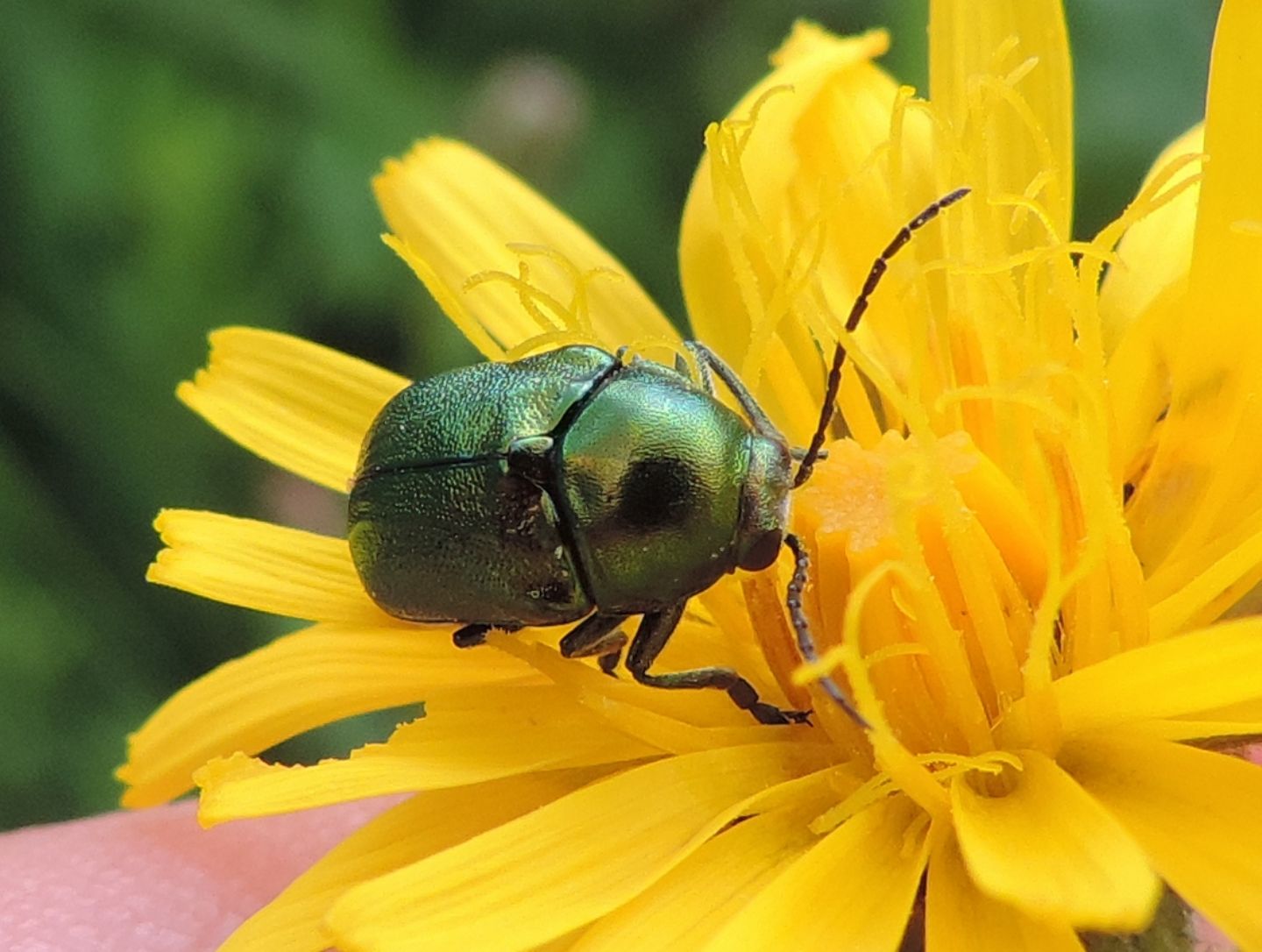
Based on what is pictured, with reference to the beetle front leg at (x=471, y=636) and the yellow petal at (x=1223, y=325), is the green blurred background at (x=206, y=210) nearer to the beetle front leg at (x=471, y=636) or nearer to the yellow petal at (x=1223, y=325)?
the beetle front leg at (x=471, y=636)

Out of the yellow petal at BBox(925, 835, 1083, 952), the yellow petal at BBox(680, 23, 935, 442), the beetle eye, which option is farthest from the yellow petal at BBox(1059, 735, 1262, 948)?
the yellow petal at BBox(680, 23, 935, 442)

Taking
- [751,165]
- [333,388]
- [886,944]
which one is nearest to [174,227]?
[333,388]

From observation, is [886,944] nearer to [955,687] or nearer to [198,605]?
[955,687]

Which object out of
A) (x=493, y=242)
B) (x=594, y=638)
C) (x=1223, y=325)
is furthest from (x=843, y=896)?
(x=493, y=242)

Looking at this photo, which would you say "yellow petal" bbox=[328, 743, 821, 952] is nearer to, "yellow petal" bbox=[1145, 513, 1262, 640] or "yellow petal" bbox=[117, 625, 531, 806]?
"yellow petal" bbox=[117, 625, 531, 806]

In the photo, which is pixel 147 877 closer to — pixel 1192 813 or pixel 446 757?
pixel 446 757

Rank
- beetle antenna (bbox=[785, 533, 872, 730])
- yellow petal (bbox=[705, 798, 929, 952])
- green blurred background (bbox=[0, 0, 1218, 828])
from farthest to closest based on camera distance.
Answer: green blurred background (bbox=[0, 0, 1218, 828]) < beetle antenna (bbox=[785, 533, 872, 730]) < yellow petal (bbox=[705, 798, 929, 952])
